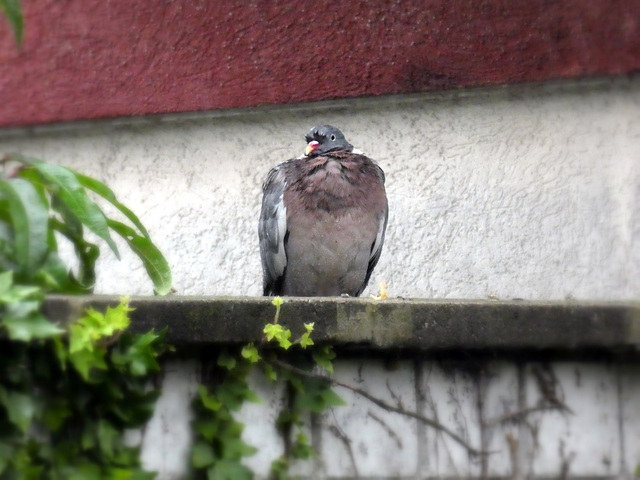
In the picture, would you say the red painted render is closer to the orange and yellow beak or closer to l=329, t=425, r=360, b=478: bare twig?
the orange and yellow beak

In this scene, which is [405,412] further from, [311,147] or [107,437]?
[311,147]

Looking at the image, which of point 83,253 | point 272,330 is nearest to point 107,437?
point 272,330

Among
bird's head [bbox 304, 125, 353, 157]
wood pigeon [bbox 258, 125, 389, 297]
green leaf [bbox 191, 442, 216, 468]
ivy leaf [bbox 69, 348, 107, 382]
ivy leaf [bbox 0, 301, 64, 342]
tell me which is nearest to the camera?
ivy leaf [bbox 0, 301, 64, 342]

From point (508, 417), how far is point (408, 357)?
304mm

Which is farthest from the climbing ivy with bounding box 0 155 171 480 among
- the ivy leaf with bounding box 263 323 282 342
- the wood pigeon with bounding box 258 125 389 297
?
the wood pigeon with bounding box 258 125 389 297

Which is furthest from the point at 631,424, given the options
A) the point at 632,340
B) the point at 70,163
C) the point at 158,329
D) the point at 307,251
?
the point at 70,163

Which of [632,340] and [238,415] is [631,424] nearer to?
[632,340]

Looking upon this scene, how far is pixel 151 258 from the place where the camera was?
229 centimetres

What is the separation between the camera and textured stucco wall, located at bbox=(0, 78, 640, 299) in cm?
393

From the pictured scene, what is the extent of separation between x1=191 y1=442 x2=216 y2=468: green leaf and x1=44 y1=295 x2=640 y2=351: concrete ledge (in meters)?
0.24

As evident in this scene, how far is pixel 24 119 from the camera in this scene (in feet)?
14.5

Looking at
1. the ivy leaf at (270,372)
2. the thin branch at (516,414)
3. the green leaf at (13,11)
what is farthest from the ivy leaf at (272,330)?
the green leaf at (13,11)

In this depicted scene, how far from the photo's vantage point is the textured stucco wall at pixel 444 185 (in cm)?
393

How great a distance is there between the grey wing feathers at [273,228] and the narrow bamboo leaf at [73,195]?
1.92 metres
